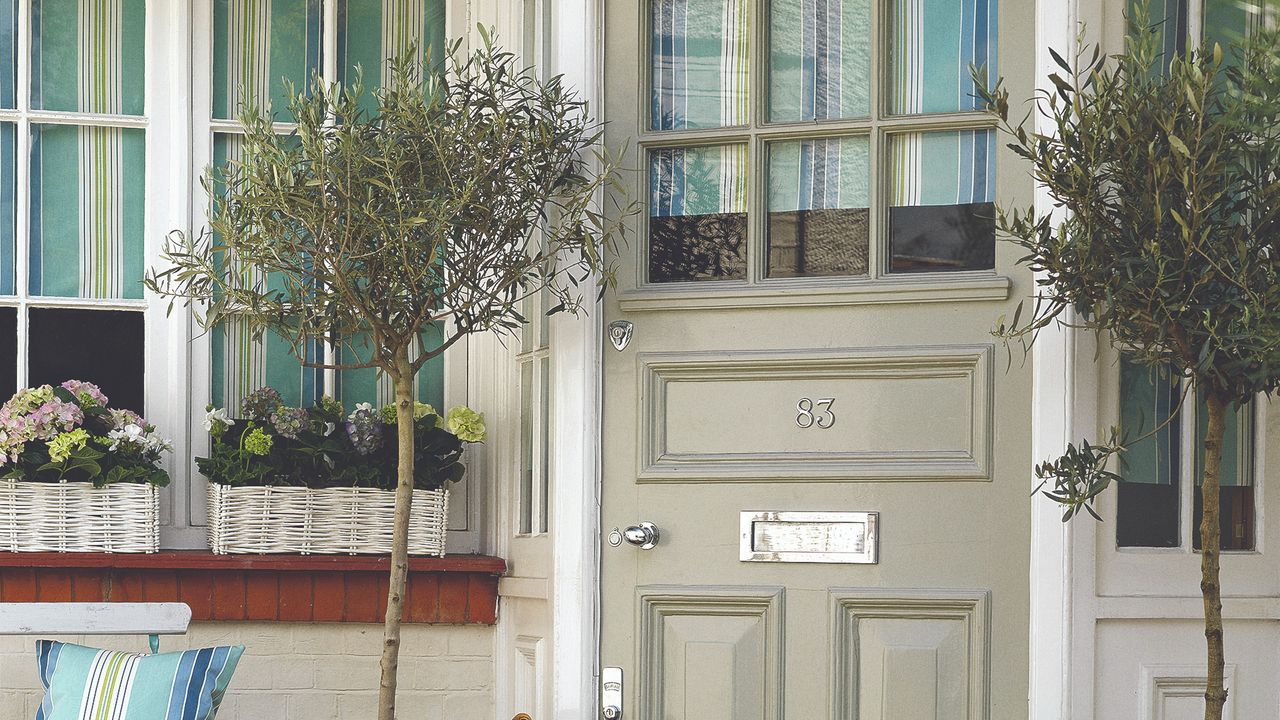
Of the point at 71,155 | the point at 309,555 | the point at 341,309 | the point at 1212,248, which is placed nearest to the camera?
the point at 1212,248

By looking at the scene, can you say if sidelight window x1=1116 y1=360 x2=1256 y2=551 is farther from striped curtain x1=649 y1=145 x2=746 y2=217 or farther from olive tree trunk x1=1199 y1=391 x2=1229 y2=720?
striped curtain x1=649 y1=145 x2=746 y2=217

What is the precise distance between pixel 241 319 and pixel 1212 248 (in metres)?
2.56

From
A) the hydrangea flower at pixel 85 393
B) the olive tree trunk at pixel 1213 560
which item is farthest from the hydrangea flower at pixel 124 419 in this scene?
the olive tree trunk at pixel 1213 560

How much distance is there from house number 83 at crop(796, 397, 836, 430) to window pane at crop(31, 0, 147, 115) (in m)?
2.02

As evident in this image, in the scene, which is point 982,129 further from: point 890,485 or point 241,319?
point 241,319

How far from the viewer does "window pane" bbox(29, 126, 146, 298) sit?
13.0ft

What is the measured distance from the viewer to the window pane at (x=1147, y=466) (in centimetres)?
320

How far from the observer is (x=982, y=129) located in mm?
3371

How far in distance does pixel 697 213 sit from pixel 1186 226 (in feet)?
4.22

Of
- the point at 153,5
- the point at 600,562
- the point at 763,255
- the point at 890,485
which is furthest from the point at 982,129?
the point at 153,5

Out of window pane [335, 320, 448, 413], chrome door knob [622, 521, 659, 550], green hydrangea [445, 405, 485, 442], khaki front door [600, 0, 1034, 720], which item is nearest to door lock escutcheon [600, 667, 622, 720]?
khaki front door [600, 0, 1034, 720]

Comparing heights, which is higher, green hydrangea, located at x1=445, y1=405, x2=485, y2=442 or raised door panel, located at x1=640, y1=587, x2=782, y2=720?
green hydrangea, located at x1=445, y1=405, x2=485, y2=442

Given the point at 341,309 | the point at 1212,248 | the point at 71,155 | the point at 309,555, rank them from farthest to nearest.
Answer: the point at 71,155 < the point at 309,555 < the point at 341,309 < the point at 1212,248

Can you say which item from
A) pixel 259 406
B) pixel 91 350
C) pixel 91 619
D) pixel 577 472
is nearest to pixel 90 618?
pixel 91 619
